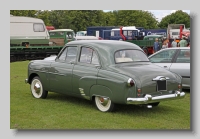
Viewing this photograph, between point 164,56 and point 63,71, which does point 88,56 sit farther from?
point 164,56

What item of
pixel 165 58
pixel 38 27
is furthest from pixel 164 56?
pixel 38 27

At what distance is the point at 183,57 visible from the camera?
408 inches

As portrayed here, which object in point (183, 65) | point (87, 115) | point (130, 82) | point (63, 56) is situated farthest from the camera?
point (183, 65)

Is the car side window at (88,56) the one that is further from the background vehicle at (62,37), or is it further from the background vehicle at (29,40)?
the background vehicle at (62,37)

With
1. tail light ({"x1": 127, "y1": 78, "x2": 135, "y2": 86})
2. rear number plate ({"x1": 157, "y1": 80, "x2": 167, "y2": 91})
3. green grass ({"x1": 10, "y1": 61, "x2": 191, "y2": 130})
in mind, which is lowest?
green grass ({"x1": 10, "y1": 61, "x2": 191, "y2": 130})

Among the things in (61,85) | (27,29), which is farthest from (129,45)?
(27,29)

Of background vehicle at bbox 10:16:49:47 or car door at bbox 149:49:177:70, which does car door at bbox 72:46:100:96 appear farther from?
background vehicle at bbox 10:16:49:47

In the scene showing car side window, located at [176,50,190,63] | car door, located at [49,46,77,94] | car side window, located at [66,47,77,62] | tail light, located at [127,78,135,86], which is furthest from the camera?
car side window, located at [176,50,190,63]

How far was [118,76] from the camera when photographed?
23.3ft

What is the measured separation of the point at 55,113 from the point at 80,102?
3.98 feet

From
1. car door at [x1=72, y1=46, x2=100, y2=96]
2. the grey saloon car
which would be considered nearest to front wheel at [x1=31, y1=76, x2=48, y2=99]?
car door at [x1=72, y1=46, x2=100, y2=96]

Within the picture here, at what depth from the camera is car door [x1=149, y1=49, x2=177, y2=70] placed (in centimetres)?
1050

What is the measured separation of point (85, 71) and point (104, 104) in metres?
0.86

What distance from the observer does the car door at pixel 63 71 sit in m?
8.29
